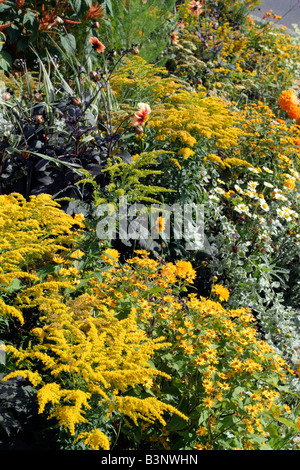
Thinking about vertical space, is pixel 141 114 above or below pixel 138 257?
above

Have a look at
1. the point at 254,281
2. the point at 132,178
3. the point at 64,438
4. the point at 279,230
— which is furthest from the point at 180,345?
the point at 279,230

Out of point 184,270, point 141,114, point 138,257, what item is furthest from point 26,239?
point 141,114

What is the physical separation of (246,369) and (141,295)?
59cm

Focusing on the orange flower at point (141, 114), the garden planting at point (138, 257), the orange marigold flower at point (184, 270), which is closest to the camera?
the garden planting at point (138, 257)

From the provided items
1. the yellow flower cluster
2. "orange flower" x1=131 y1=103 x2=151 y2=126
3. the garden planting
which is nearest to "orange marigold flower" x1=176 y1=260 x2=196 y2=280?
the garden planting

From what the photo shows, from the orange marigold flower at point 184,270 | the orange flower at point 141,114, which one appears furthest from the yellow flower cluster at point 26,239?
the orange flower at point 141,114

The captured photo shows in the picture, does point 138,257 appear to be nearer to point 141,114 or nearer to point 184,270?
point 184,270

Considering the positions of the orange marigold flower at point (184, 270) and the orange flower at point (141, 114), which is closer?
the orange marigold flower at point (184, 270)

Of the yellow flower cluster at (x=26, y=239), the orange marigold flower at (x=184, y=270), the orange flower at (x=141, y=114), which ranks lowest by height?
the orange marigold flower at (x=184, y=270)

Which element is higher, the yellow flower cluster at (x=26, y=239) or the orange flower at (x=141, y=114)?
the orange flower at (x=141, y=114)

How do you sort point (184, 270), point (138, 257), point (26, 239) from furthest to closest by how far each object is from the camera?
point (138, 257)
point (184, 270)
point (26, 239)

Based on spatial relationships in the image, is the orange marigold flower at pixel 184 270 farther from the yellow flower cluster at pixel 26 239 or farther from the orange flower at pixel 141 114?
the orange flower at pixel 141 114

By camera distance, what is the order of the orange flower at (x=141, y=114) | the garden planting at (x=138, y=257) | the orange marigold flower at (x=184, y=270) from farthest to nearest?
the orange flower at (x=141, y=114) → the orange marigold flower at (x=184, y=270) → the garden planting at (x=138, y=257)
